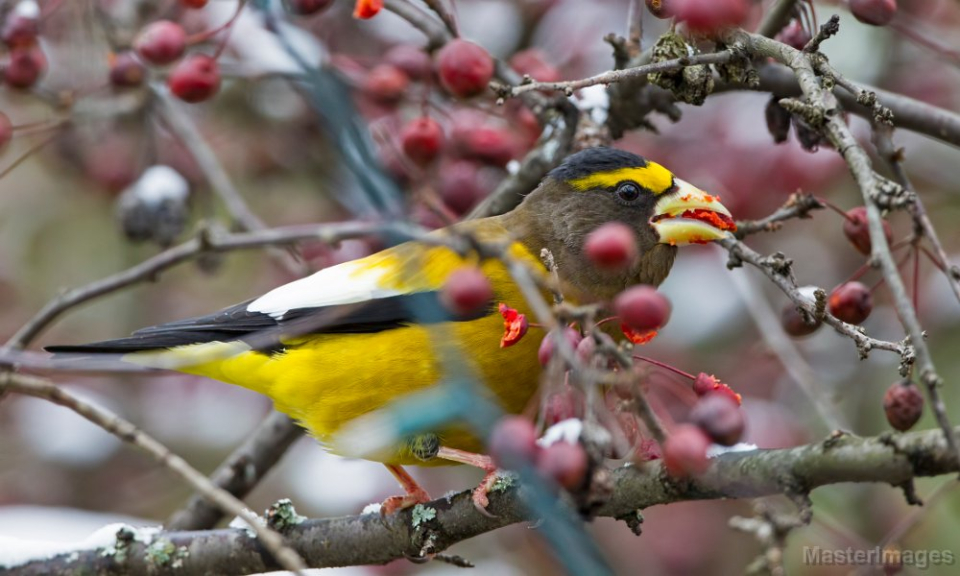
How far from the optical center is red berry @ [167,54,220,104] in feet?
11.9

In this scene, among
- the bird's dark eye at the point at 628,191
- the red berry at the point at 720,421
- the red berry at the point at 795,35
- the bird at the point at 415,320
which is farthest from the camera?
the bird's dark eye at the point at 628,191

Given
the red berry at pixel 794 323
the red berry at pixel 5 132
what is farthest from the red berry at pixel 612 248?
the red berry at pixel 5 132

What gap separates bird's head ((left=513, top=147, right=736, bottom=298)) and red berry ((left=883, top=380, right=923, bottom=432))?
1.37m

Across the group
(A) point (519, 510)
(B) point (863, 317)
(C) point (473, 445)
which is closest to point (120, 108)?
(C) point (473, 445)

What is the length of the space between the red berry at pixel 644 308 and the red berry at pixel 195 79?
86.7 inches

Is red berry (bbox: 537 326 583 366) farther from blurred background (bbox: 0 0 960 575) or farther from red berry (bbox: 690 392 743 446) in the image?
blurred background (bbox: 0 0 960 575)

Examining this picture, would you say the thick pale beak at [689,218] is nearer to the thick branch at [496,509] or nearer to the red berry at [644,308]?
the thick branch at [496,509]

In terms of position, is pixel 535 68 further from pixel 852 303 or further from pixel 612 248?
pixel 612 248

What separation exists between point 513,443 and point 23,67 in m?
2.75

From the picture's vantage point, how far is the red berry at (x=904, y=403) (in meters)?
1.93

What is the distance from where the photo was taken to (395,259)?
351cm

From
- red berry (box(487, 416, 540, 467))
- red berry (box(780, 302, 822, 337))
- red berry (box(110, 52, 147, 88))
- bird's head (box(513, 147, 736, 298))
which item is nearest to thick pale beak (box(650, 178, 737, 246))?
bird's head (box(513, 147, 736, 298))

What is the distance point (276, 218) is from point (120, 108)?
1266mm

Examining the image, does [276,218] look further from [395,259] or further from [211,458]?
[395,259]
